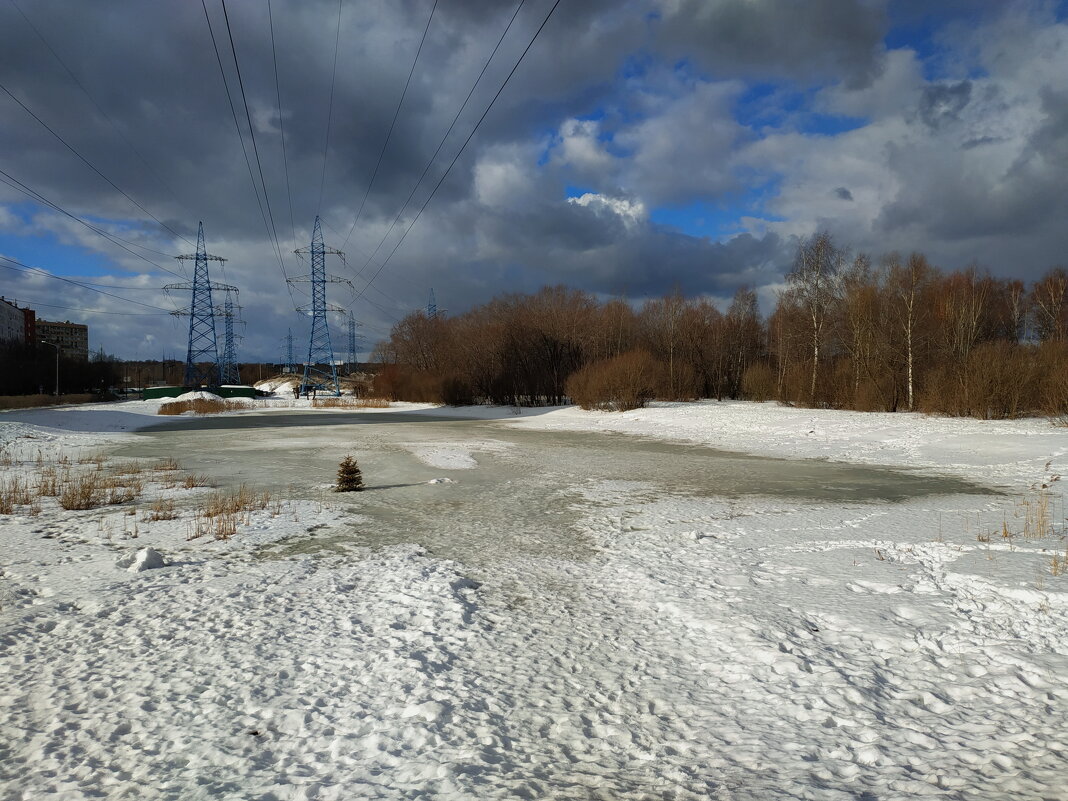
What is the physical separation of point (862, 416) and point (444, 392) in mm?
35109

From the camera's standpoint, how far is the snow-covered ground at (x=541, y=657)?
323 centimetres

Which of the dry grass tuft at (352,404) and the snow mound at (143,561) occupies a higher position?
the dry grass tuft at (352,404)

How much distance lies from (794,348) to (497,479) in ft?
138

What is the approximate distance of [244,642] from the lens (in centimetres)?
477

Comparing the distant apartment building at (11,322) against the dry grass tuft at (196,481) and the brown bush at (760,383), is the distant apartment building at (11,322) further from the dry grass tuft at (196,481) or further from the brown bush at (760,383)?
the dry grass tuft at (196,481)

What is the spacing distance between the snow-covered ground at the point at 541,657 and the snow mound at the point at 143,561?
2.9 inches

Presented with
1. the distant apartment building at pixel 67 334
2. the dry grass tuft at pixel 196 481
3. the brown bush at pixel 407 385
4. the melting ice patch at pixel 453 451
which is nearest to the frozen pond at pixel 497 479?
the melting ice patch at pixel 453 451

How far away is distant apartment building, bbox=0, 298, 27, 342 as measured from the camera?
374ft

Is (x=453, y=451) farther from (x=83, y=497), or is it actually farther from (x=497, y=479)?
(x=83, y=497)

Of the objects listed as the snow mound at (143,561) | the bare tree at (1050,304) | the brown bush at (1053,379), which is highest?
the bare tree at (1050,304)

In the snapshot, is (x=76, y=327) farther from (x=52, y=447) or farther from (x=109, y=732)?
(x=109, y=732)

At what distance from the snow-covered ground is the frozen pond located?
7.1 inches

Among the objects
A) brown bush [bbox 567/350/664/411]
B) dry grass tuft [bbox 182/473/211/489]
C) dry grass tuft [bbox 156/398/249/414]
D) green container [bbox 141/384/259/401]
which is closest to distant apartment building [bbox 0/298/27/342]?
green container [bbox 141/384/259/401]

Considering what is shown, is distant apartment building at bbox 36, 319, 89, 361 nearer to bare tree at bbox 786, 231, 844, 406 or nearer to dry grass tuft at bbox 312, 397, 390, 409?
dry grass tuft at bbox 312, 397, 390, 409
